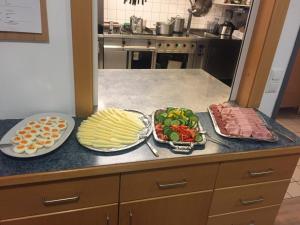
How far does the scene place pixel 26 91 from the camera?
107cm


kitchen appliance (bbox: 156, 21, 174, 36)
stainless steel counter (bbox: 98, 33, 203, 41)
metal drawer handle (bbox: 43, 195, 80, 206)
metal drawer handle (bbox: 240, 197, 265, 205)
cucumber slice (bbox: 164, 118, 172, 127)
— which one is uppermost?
kitchen appliance (bbox: 156, 21, 174, 36)

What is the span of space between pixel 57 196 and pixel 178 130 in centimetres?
52

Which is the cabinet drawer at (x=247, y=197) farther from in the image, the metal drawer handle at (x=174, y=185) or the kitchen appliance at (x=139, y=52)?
the kitchen appliance at (x=139, y=52)

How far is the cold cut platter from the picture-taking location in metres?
1.02

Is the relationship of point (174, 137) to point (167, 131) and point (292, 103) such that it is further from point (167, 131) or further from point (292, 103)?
point (292, 103)

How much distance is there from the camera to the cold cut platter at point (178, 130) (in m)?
1.02

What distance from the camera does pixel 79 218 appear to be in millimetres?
945

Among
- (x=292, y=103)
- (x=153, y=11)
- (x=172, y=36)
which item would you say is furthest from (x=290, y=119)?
(x=153, y=11)

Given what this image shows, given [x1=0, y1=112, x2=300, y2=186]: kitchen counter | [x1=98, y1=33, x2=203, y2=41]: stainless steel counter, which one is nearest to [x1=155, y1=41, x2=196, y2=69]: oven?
[x1=98, y1=33, x2=203, y2=41]: stainless steel counter

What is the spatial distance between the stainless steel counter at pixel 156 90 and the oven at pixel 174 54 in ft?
4.48

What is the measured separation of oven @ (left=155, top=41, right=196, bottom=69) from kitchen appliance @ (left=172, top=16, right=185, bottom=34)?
0.20 metres

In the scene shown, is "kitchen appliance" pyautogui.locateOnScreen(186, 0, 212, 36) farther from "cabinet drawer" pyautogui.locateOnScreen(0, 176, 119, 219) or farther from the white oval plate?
"cabinet drawer" pyautogui.locateOnScreen(0, 176, 119, 219)

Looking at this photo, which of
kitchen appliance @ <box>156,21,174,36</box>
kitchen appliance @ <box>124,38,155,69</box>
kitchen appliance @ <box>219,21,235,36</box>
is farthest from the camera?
kitchen appliance @ <box>219,21,235,36</box>

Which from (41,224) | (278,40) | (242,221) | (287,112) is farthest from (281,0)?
(287,112)
